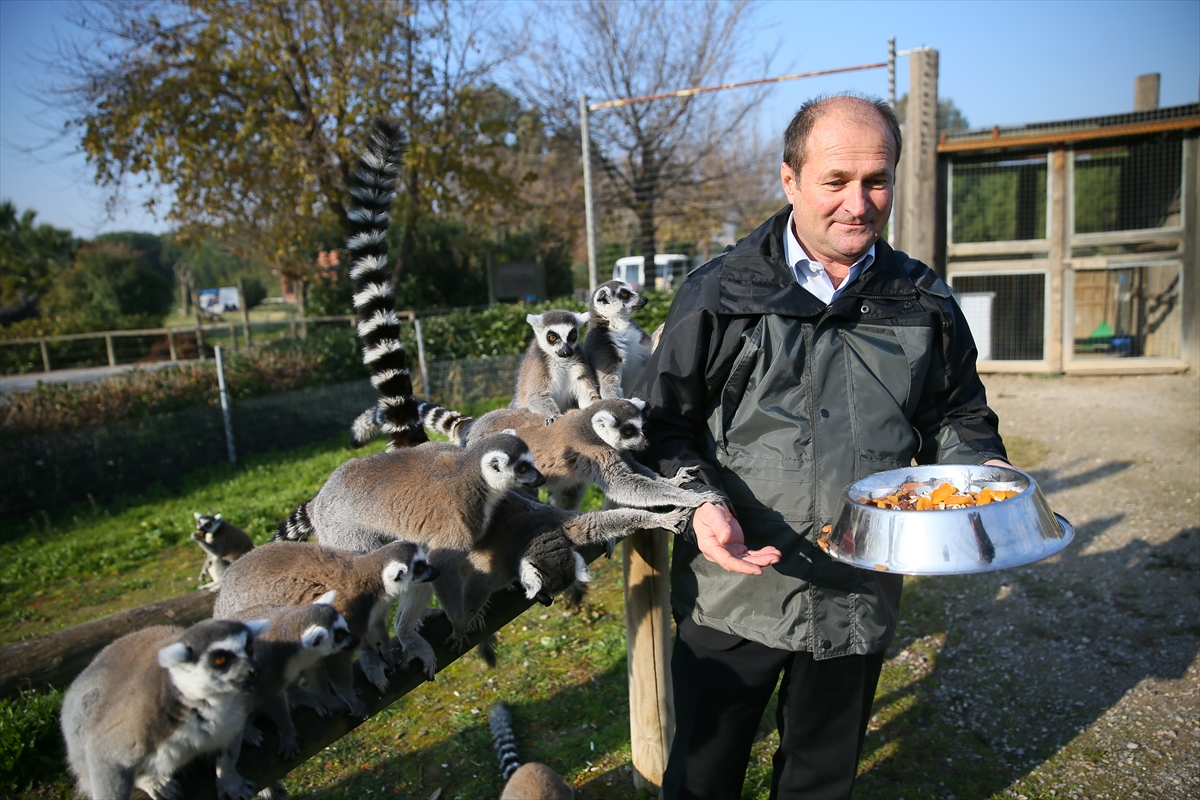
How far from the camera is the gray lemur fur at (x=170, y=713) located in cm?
141

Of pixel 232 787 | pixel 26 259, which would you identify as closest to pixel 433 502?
pixel 232 787

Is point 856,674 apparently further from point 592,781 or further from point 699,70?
point 699,70

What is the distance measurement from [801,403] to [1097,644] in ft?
12.0

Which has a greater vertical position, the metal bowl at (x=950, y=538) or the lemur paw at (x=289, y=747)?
the metal bowl at (x=950, y=538)

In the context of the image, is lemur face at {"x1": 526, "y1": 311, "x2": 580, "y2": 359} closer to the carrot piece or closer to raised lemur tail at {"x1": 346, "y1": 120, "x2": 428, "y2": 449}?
raised lemur tail at {"x1": 346, "y1": 120, "x2": 428, "y2": 449}

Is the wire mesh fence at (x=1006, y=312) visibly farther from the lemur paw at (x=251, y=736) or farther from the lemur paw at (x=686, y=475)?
the lemur paw at (x=251, y=736)

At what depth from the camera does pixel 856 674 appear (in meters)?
2.11

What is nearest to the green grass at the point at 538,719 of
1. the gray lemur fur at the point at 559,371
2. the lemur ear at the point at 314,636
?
the gray lemur fur at the point at 559,371

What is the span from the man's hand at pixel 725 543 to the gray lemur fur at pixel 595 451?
0.20 meters

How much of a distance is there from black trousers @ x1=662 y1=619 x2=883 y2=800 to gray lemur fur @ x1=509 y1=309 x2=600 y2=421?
5.03 feet

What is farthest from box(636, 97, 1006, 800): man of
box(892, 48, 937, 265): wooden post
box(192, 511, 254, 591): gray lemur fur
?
box(892, 48, 937, 265): wooden post

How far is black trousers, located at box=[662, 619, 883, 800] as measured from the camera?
2111 millimetres

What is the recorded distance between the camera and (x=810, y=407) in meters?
1.94

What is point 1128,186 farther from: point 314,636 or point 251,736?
point 251,736
